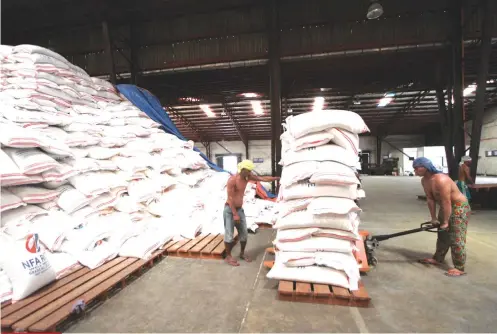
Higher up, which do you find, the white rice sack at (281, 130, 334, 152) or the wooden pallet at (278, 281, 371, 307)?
the white rice sack at (281, 130, 334, 152)

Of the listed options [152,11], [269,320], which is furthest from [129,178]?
[152,11]

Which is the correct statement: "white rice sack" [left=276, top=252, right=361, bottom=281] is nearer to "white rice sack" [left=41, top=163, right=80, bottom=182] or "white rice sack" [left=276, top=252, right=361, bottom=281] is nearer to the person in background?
"white rice sack" [left=41, top=163, right=80, bottom=182]

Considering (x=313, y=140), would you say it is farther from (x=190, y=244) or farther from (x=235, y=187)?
(x=190, y=244)

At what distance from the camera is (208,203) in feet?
18.0

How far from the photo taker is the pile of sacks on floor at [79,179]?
298cm

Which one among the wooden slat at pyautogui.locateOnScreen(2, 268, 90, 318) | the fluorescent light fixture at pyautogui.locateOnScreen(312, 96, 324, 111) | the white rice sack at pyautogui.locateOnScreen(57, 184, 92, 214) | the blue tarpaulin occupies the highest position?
the fluorescent light fixture at pyautogui.locateOnScreen(312, 96, 324, 111)

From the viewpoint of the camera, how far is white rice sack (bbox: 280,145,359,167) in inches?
113

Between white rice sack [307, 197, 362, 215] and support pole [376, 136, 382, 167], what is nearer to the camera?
white rice sack [307, 197, 362, 215]

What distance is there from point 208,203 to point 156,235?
1.61 m

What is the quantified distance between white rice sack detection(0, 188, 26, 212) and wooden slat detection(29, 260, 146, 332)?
1.47 metres

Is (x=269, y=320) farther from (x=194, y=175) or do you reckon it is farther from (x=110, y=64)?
(x=110, y=64)

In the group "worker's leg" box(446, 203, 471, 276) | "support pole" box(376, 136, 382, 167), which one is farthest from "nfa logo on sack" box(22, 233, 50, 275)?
"support pole" box(376, 136, 382, 167)

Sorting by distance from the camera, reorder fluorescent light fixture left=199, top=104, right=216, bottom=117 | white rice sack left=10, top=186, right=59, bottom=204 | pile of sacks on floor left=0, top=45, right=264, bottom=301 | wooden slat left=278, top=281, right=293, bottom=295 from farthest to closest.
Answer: fluorescent light fixture left=199, top=104, right=216, bottom=117 → white rice sack left=10, top=186, right=59, bottom=204 → pile of sacks on floor left=0, top=45, right=264, bottom=301 → wooden slat left=278, top=281, right=293, bottom=295

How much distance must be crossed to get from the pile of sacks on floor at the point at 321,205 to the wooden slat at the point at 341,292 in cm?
5
